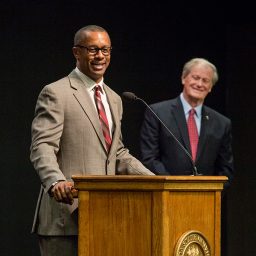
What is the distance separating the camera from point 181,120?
5688mm

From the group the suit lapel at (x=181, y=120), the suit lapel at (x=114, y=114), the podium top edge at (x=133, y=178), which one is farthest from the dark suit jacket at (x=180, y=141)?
Result: the podium top edge at (x=133, y=178)

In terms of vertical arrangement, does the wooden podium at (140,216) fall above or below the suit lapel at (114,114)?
below

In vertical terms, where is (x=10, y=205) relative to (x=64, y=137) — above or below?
below

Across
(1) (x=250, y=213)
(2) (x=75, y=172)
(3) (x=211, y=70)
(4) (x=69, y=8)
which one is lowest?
(1) (x=250, y=213)

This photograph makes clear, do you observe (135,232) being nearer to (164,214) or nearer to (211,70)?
(164,214)

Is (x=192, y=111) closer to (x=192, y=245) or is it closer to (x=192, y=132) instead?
(x=192, y=132)

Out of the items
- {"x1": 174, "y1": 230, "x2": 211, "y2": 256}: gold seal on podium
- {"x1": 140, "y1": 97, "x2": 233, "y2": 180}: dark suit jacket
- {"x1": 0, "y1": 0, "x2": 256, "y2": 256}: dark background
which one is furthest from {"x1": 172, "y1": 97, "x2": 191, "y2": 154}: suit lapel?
{"x1": 174, "y1": 230, "x2": 211, "y2": 256}: gold seal on podium

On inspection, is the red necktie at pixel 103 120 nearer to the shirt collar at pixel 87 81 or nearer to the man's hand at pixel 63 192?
the shirt collar at pixel 87 81

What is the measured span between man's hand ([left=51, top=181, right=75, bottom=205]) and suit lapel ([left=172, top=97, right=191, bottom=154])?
217 cm

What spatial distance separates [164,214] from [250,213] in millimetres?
3977

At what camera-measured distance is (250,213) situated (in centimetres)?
717

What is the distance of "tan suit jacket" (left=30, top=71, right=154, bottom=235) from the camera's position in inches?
146

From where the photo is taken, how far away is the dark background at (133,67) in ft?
19.6

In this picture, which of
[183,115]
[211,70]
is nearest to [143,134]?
[183,115]
